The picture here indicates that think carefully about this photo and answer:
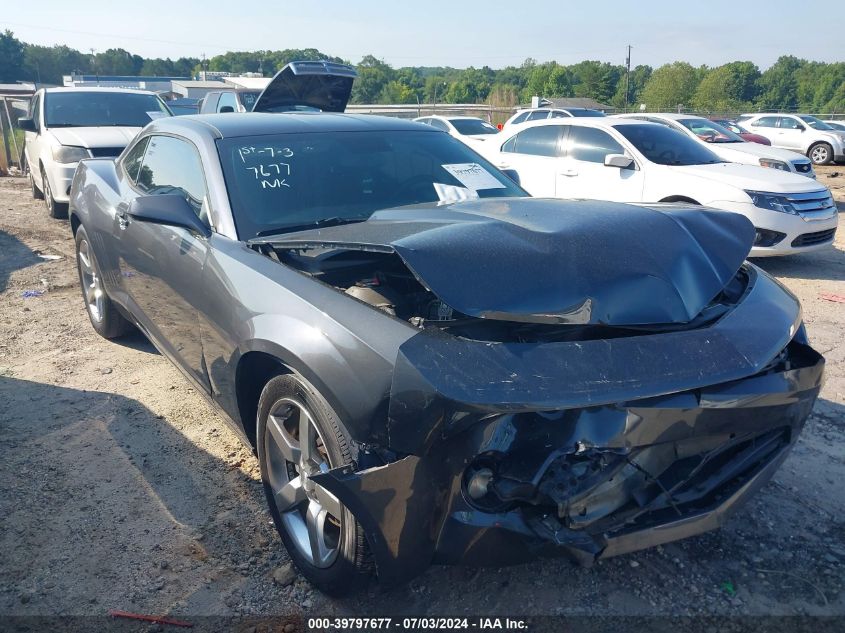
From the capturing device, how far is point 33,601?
2510 millimetres

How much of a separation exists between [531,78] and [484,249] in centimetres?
9887

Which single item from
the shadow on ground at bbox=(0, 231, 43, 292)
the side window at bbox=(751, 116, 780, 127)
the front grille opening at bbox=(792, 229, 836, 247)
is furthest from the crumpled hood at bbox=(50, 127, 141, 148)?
the side window at bbox=(751, 116, 780, 127)

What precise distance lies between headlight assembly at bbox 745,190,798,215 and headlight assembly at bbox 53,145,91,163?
8251 mm

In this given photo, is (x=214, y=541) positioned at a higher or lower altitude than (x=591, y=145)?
lower

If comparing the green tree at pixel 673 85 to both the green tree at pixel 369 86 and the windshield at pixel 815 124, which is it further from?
the windshield at pixel 815 124

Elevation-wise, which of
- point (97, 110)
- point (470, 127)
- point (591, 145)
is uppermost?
point (97, 110)

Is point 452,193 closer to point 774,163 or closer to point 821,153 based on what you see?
point 774,163

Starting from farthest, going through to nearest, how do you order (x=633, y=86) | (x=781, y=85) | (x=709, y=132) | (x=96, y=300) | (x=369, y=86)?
1. (x=633, y=86)
2. (x=781, y=85)
3. (x=369, y=86)
4. (x=709, y=132)
5. (x=96, y=300)

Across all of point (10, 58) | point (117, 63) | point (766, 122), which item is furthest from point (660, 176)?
point (117, 63)

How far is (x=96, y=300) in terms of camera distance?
5.13 metres

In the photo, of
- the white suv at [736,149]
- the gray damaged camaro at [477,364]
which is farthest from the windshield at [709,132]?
the gray damaged camaro at [477,364]

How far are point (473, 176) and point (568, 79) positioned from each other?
298 feet

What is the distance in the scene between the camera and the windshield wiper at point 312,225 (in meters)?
3.07

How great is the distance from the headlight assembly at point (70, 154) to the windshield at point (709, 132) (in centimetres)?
1113
